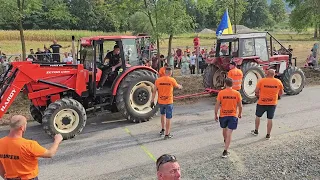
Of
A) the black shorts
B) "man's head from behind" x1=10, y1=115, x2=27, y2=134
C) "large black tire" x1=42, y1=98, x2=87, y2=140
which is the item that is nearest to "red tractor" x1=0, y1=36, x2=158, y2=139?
"large black tire" x1=42, y1=98, x2=87, y2=140

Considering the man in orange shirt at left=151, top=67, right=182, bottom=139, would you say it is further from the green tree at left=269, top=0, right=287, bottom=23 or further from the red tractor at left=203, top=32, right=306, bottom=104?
the green tree at left=269, top=0, right=287, bottom=23

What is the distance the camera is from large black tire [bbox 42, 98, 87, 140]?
7770mm

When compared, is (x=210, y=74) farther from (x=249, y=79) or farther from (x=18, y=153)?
(x=18, y=153)

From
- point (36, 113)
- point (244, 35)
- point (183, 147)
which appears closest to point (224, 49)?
Result: point (244, 35)

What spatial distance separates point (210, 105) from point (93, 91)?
3.98 metres

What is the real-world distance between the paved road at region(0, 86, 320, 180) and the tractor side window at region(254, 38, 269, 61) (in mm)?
2127

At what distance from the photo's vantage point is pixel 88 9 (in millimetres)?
60375

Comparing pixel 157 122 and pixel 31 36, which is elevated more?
pixel 31 36

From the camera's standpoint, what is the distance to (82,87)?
870cm

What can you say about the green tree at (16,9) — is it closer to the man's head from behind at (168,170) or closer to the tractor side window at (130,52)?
the tractor side window at (130,52)

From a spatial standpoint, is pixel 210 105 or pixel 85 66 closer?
pixel 85 66

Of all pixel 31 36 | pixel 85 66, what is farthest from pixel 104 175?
pixel 31 36

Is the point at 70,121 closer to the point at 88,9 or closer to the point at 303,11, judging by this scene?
the point at 303,11

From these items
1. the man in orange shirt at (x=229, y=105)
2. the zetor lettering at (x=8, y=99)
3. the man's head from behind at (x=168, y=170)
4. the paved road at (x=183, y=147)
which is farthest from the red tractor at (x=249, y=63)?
the man's head from behind at (x=168, y=170)
